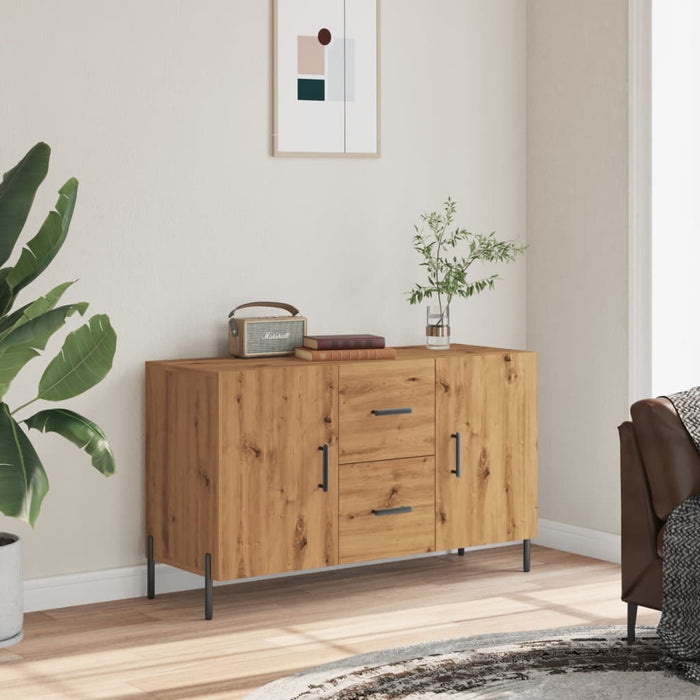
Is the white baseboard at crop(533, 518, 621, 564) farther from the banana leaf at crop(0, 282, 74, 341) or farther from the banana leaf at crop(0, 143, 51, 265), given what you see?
the banana leaf at crop(0, 143, 51, 265)

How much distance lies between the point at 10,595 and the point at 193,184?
1493 mm

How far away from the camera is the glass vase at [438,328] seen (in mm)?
4438

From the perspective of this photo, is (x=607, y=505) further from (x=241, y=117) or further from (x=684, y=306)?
(x=241, y=117)

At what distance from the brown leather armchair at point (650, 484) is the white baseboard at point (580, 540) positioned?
1.26m

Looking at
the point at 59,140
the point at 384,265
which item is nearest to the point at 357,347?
the point at 384,265

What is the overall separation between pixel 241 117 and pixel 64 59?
644mm

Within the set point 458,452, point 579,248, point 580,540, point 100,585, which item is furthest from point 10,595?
point 579,248

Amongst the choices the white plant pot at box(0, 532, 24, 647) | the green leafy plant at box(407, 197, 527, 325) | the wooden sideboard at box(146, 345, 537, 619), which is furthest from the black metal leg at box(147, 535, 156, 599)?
the green leafy plant at box(407, 197, 527, 325)

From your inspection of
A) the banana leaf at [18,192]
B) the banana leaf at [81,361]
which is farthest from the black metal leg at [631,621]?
the banana leaf at [18,192]

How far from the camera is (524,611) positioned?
152 inches

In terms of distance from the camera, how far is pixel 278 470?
385 cm

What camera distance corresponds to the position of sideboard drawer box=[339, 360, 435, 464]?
13.0ft

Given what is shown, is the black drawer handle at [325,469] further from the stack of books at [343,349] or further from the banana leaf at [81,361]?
the banana leaf at [81,361]

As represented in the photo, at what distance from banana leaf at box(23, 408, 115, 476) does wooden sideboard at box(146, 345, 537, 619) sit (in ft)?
1.49
